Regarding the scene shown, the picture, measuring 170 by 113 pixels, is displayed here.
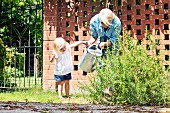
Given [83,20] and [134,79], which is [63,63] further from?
[134,79]

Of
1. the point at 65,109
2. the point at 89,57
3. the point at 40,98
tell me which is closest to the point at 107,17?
the point at 89,57

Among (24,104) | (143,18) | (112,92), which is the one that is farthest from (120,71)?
(143,18)

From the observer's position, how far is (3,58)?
25.4 ft

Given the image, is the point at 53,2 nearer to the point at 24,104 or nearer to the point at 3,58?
the point at 3,58

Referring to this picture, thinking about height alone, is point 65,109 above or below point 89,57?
below

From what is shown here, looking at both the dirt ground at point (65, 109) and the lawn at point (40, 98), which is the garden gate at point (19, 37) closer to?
the lawn at point (40, 98)

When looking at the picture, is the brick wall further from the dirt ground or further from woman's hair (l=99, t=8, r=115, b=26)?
the dirt ground

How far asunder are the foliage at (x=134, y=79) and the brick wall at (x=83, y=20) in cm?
360

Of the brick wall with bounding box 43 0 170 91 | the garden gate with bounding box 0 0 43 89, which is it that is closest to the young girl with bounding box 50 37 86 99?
the brick wall with bounding box 43 0 170 91

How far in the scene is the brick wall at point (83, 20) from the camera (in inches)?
283

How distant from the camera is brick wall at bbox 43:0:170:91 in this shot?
283 inches

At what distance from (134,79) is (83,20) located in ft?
13.5

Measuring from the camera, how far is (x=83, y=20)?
7422 mm

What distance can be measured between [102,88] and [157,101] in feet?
1.77
